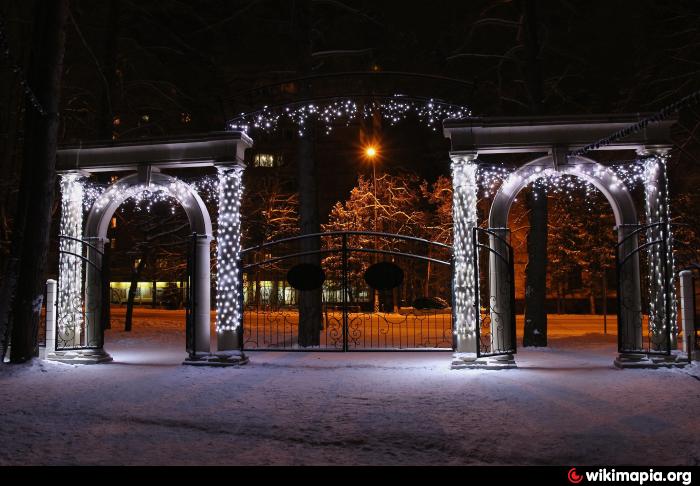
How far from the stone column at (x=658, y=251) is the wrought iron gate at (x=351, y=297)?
4.39 meters

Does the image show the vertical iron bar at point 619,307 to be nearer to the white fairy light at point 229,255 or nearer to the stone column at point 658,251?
the stone column at point 658,251

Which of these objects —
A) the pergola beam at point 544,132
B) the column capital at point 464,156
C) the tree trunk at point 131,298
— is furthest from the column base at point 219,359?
the tree trunk at point 131,298

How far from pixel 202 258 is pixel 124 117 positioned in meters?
11.1

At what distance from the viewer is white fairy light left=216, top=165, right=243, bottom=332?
1257 cm

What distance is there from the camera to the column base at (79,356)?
12.8m

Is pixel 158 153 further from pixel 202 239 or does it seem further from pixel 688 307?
pixel 688 307

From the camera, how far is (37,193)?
1222 centimetres

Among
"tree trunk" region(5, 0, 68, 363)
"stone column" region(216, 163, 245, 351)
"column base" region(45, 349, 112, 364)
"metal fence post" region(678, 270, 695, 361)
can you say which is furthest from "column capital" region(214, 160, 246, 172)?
"metal fence post" region(678, 270, 695, 361)

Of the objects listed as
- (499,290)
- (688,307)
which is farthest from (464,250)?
(688,307)

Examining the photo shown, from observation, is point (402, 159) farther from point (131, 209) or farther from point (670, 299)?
point (670, 299)

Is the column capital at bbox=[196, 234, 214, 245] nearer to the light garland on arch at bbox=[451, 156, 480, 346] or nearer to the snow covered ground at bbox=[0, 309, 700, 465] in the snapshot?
the snow covered ground at bbox=[0, 309, 700, 465]

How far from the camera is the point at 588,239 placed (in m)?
34.9

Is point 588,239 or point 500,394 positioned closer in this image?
point 500,394
